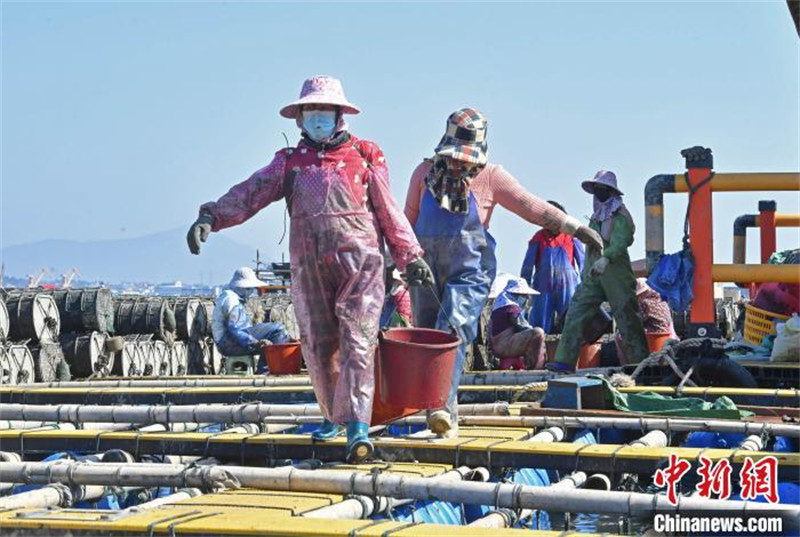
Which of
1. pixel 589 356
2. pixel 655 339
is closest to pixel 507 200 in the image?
pixel 589 356

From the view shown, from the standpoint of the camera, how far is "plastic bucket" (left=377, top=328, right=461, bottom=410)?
748 centimetres

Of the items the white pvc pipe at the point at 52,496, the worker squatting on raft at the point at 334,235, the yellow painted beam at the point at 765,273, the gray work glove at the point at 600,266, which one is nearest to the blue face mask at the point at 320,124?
the worker squatting on raft at the point at 334,235

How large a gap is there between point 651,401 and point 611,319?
4.27 meters

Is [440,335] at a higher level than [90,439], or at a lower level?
higher

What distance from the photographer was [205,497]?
606 centimetres

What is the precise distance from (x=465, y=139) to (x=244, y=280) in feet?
31.2

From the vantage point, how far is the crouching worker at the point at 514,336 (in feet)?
49.6

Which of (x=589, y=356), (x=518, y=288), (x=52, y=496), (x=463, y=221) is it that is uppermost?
(x=463, y=221)

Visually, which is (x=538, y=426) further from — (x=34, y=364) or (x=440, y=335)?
(x=34, y=364)

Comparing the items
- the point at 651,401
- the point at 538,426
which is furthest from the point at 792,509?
the point at 651,401

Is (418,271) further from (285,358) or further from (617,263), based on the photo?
(285,358)

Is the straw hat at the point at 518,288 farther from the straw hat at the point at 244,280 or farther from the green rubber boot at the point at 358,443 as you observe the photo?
the green rubber boot at the point at 358,443

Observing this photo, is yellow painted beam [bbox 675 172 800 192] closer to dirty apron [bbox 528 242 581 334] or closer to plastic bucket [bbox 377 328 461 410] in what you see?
plastic bucket [bbox 377 328 461 410]

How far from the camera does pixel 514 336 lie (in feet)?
50.1
